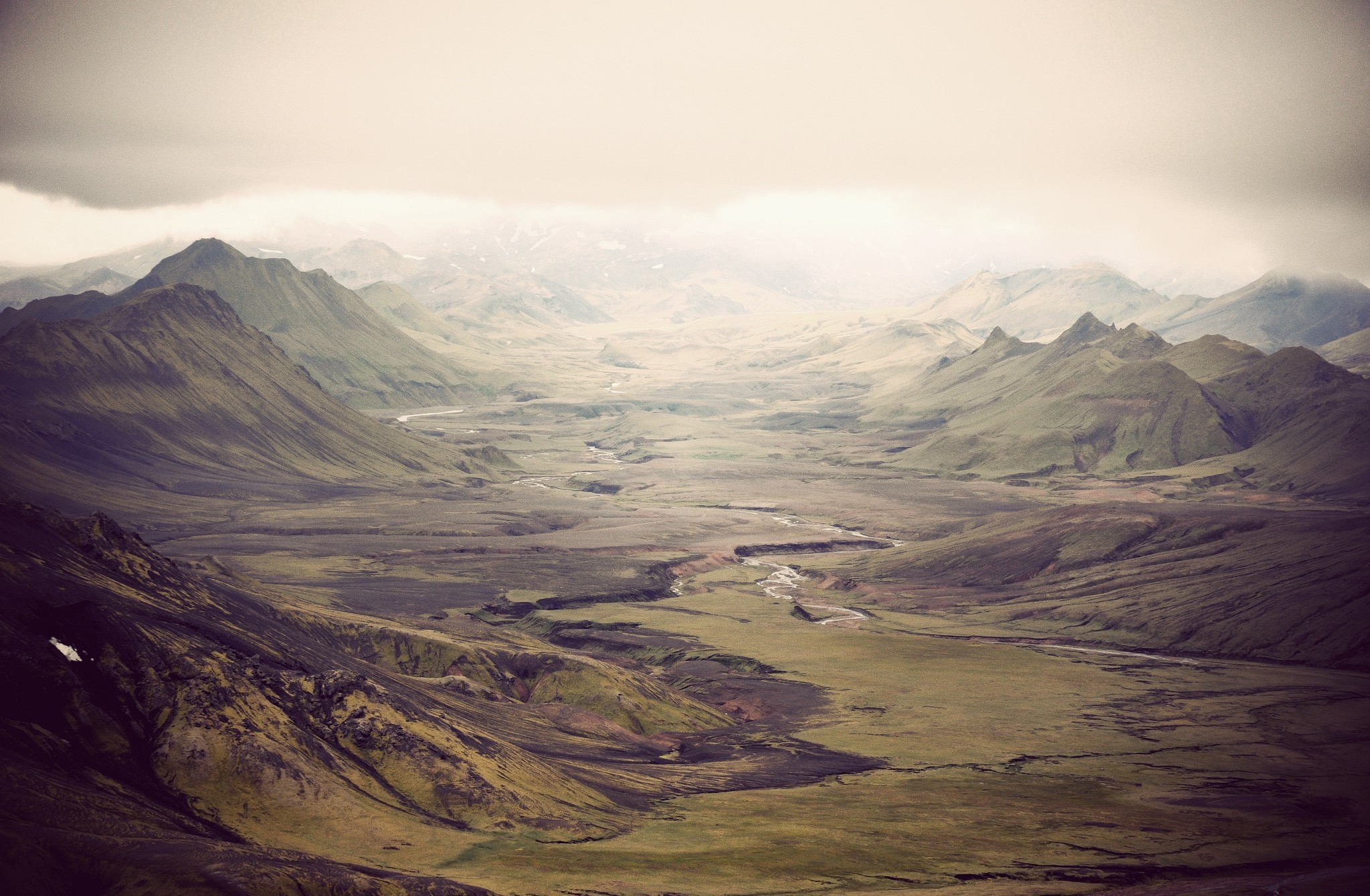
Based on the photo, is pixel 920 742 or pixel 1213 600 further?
pixel 1213 600

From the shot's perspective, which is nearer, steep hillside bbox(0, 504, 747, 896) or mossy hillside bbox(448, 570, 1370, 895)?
steep hillside bbox(0, 504, 747, 896)

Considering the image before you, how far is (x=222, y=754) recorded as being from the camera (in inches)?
2557

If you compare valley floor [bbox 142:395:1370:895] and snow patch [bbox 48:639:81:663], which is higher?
snow patch [bbox 48:639:81:663]

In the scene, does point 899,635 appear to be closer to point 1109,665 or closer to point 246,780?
point 1109,665

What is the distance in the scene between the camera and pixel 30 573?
69.1 metres

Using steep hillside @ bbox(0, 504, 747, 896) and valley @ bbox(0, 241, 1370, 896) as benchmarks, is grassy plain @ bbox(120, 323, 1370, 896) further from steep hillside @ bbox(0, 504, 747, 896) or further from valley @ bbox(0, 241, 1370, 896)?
steep hillside @ bbox(0, 504, 747, 896)

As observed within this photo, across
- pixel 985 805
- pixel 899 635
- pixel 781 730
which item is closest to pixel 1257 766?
pixel 985 805

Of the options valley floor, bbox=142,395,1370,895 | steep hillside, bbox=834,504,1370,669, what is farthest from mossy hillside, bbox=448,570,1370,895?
steep hillside, bbox=834,504,1370,669

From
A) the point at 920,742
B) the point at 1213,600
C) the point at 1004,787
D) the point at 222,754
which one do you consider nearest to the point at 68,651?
the point at 222,754

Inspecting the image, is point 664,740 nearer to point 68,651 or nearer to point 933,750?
point 933,750

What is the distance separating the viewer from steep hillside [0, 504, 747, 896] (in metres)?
49.5

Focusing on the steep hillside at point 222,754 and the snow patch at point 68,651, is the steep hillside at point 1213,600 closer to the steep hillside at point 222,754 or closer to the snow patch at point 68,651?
the steep hillside at point 222,754

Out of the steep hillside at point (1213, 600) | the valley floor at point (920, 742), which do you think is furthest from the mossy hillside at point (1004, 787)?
the steep hillside at point (1213, 600)

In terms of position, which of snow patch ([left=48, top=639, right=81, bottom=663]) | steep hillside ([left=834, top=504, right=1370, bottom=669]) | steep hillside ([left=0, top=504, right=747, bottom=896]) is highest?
snow patch ([left=48, top=639, right=81, bottom=663])
